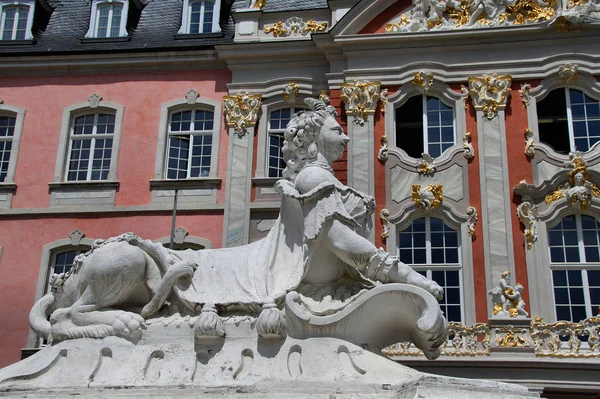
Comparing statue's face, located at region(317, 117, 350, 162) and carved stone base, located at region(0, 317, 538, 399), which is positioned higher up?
statue's face, located at region(317, 117, 350, 162)

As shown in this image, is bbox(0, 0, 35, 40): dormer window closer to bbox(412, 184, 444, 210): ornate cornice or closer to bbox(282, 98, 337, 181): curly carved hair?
bbox(412, 184, 444, 210): ornate cornice

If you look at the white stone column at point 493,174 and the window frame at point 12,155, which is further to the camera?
the window frame at point 12,155

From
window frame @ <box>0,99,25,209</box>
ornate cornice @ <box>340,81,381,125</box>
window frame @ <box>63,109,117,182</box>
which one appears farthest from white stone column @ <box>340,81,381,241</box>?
window frame @ <box>0,99,25,209</box>

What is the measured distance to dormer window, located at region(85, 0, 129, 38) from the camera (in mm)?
23109

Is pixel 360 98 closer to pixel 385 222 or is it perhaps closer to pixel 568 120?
pixel 385 222

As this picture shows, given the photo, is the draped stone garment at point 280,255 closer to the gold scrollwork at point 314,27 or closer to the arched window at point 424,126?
the arched window at point 424,126

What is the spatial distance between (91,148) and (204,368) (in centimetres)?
1686

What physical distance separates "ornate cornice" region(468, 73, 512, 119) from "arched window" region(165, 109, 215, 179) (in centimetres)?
695

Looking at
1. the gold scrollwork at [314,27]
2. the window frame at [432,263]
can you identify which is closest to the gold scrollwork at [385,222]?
the window frame at [432,263]

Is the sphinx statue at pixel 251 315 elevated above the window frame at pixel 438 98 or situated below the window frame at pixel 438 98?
below

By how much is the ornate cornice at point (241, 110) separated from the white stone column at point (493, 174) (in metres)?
5.53

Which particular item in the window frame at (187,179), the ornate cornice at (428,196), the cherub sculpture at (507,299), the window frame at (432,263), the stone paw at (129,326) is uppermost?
the window frame at (187,179)

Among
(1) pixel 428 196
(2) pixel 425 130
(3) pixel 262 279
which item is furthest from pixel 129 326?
(2) pixel 425 130

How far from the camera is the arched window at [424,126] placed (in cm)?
1867
